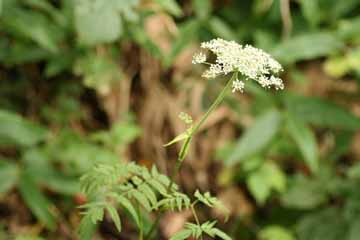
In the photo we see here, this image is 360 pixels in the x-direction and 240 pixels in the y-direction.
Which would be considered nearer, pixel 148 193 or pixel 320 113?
pixel 148 193

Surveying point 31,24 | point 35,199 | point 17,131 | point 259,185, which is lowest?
point 35,199

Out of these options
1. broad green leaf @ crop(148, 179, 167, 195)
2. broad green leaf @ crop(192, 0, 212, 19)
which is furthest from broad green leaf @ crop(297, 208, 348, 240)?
broad green leaf @ crop(148, 179, 167, 195)

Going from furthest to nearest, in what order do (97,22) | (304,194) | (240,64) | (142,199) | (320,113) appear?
(304,194)
(320,113)
(97,22)
(142,199)
(240,64)

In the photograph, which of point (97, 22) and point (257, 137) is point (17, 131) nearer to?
point (97, 22)

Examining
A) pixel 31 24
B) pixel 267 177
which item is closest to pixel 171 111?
pixel 267 177

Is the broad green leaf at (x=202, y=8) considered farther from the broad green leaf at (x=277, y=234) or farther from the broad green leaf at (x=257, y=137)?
the broad green leaf at (x=277, y=234)

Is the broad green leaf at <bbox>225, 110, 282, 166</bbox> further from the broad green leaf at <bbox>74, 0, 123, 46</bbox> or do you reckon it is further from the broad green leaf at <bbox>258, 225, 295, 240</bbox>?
the broad green leaf at <bbox>74, 0, 123, 46</bbox>
